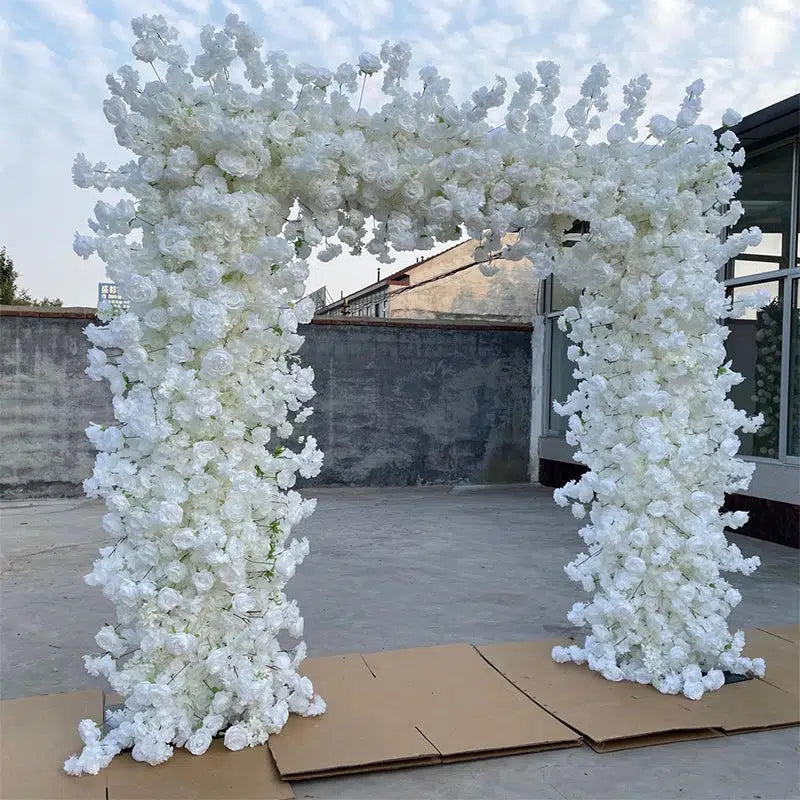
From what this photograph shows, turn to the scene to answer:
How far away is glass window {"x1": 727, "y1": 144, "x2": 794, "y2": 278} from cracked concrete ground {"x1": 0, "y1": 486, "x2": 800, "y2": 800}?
2.21 metres

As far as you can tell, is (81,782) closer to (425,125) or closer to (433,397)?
(425,125)

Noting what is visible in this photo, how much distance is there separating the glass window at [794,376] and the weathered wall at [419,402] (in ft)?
12.4

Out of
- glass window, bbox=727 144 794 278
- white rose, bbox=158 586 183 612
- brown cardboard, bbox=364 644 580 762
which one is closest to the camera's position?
white rose, bbox=158 586 183 612

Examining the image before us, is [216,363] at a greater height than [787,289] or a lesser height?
lesser

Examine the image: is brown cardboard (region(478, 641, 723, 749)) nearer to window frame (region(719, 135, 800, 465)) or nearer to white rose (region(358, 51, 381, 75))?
white rose (region(358, 51, 381, 75))

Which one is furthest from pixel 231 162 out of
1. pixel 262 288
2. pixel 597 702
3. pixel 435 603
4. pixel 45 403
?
pixel 45 403

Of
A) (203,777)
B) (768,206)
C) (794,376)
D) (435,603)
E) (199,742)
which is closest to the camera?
(203,777)

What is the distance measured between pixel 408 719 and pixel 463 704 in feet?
0.81

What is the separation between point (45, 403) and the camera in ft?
25.9

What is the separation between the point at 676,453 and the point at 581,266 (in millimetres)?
840

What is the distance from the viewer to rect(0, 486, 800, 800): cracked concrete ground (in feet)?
7.75

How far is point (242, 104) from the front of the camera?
237 cm

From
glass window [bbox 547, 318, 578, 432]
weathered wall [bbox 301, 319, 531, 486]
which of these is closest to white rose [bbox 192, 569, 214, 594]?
weathered wall [bbox 301, 319, 531, 486]

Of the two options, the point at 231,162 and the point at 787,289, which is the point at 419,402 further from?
the point at 231,162
